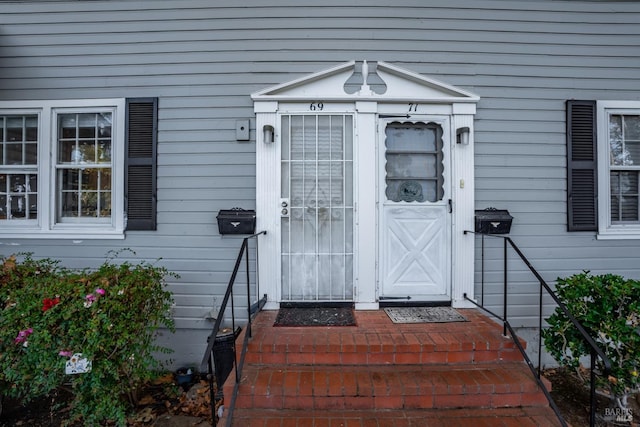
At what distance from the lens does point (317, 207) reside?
315 centimetres

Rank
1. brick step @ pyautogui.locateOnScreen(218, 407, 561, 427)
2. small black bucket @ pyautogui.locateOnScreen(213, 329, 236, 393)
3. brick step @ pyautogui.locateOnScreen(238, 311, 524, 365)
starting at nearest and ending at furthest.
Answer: brick step @ pyautogui.locateOnScreen(218, 407, 561, 427), brick step @ pyautogui.locateOnScreen(238, 311, 524, 365), small black bucket @ pyautogui.locateOnScreen(213, 329, 236, 393)

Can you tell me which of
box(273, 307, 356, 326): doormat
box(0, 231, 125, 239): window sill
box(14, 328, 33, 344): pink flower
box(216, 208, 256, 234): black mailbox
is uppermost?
box(216, 208, 256, 234): black mailbox

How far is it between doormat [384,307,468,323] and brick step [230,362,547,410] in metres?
0.59

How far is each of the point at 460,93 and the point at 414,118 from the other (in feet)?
1.78

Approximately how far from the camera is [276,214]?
3.11m

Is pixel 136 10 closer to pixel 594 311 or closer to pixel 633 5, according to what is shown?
pixel 594 311

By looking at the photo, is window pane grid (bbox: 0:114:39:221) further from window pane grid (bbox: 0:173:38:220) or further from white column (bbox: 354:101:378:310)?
white column (bbox: 354:101:378:310)

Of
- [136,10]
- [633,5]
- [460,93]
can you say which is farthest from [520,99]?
[136,10]

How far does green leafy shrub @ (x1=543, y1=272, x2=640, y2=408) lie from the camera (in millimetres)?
2254

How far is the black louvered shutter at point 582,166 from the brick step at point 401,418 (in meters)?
2.17

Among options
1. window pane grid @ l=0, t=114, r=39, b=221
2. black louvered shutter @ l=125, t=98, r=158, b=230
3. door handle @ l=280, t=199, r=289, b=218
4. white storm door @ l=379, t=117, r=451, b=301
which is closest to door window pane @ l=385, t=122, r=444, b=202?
white storm door @ l=379, t=117, r=451, b=301

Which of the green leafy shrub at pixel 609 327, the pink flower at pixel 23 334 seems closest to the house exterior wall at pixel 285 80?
the green leafy shrub at pixel 609 327

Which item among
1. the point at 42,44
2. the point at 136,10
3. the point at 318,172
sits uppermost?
the point at 136,10

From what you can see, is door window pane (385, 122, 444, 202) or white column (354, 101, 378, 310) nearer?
white column (354, 101, 378, 310)
